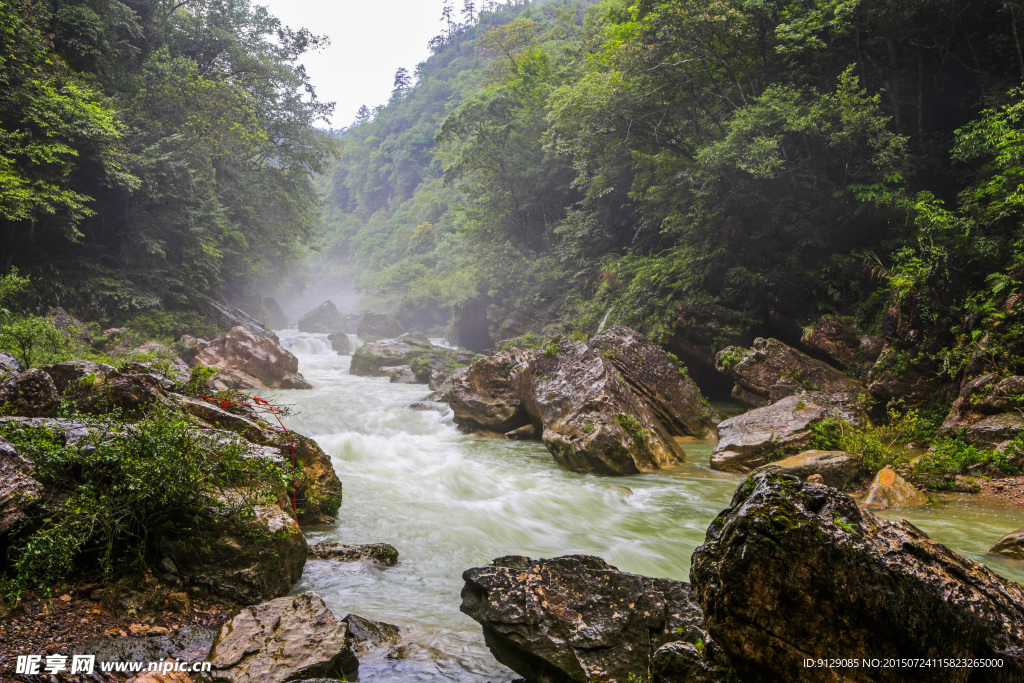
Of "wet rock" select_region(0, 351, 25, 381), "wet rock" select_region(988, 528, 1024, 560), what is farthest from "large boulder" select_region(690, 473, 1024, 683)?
"wet rock" select_region(0, 351, 25, 381)

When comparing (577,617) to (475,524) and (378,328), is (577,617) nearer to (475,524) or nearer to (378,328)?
(475,524)

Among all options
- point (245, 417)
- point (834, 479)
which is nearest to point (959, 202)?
point (834, 479)

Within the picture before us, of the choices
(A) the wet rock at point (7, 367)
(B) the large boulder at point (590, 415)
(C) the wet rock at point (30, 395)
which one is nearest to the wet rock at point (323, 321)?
(B) the large boulder at point (590, 415)

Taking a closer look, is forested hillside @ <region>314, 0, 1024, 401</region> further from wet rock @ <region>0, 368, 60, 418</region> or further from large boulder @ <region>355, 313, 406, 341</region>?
large boulder @ <region>355, 313, 406, 341</region>

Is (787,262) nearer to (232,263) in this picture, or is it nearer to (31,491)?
(31,491)

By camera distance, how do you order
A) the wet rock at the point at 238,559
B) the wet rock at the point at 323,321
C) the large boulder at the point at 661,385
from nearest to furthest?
the wet rock at the point at 238,559, the large boulder at the point at 661,385, the wet rock at the point at 323,321

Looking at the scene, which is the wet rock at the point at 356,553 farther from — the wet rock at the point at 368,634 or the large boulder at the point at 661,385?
the large boulder at the point at 661,385

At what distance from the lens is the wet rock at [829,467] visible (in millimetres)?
7039

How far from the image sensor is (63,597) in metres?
3.33

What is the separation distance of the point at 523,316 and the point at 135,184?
1716cm

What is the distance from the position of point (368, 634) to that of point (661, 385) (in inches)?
369

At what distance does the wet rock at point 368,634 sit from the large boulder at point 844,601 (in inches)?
98.9

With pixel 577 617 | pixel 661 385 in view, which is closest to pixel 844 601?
pixel 577 617

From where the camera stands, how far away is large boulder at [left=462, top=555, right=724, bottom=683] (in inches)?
119
